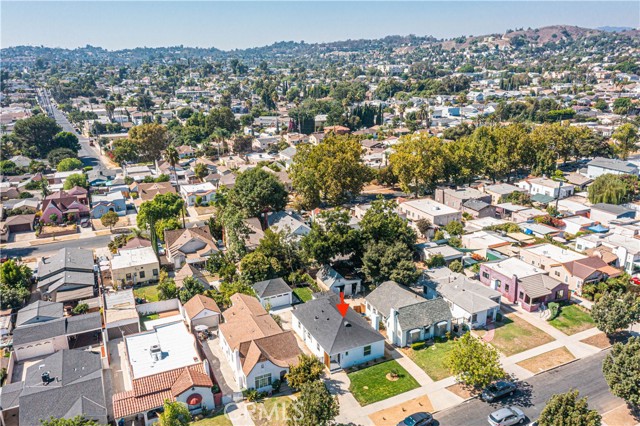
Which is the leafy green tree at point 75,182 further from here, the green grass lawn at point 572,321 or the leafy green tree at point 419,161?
the green grass lawn at point 572,321

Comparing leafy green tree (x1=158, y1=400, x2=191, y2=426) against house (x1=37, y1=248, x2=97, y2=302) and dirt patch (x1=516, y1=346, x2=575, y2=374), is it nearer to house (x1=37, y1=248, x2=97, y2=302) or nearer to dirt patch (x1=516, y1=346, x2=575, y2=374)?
house (x1=37, y1=248, x2=97, y2=302)

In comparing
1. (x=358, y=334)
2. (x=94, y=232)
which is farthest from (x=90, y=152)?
(x=358, y=334)

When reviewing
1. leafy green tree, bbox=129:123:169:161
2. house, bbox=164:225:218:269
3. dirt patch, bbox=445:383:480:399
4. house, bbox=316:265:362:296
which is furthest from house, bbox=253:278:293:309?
leafy green tree, bbox=129:123:169:161

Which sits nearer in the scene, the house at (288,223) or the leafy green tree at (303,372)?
the leafy green tree at (303,372)

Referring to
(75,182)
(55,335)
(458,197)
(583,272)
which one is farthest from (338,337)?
(75,182)

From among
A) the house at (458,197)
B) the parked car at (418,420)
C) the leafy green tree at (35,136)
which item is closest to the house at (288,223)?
the house at (458,197)

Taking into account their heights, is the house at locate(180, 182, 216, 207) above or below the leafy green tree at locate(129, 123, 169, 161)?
below
